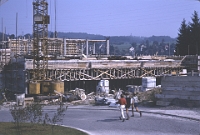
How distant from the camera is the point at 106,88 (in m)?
38.6

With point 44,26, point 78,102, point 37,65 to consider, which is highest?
point 44,26

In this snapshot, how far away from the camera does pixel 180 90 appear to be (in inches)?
1003

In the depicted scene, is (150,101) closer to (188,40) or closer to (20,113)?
(20,113)

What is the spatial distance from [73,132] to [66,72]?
2559cm

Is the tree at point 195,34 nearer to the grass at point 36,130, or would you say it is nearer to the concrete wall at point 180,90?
the concrete wall at point 180,90

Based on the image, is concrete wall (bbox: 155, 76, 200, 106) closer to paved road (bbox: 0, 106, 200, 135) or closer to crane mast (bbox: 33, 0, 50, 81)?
paved road (bbox: 0, 106, 200, 135)

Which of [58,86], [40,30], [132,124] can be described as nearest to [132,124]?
[132,124]

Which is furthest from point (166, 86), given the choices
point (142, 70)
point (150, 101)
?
point (142, 70)

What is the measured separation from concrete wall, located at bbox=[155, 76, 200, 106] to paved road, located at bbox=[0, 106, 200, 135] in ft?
10.9

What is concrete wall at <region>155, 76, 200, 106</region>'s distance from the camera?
24.8 metres

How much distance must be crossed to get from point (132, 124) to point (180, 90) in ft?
23.2

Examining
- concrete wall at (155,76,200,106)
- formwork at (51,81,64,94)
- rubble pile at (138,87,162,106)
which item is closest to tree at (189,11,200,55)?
formwork at (51,81,64,94)

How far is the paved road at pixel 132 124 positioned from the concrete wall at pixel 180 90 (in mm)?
3320

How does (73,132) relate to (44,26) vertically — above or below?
below
